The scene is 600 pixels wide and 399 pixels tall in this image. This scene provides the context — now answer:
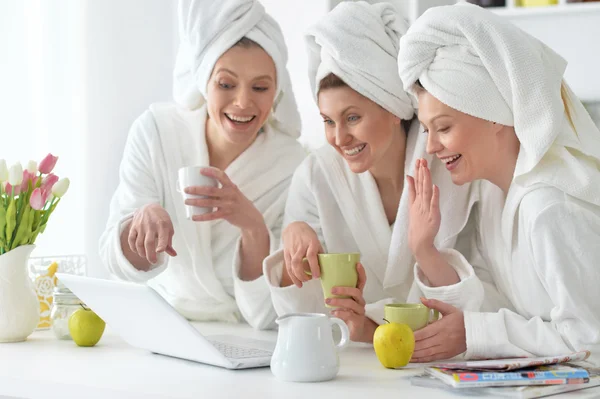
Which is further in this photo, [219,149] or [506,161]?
[219,149]

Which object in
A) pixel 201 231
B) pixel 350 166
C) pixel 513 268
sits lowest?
pixel 201 231

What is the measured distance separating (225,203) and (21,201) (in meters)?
0.48

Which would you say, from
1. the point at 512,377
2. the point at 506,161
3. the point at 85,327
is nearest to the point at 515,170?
the point at 506,161

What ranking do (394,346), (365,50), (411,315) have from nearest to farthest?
(394,346)
(411,315)
(365,50)

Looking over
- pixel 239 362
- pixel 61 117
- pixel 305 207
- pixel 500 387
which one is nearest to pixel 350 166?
pixel 305 207

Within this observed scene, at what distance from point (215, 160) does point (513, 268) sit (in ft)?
3.26

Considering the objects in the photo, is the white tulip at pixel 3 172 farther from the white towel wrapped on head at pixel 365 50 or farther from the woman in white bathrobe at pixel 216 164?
the white towel wrapped on head at pixel 365 50

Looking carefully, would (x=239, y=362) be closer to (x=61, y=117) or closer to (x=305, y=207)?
(x=305, y=207)

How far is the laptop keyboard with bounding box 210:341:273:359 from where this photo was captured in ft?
5.09

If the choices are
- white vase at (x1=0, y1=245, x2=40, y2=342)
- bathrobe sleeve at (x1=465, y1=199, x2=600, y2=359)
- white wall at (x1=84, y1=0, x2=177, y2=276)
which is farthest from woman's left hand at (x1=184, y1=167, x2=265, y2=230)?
white wall at (x1=84, y1=0, x2=177, y2=276)

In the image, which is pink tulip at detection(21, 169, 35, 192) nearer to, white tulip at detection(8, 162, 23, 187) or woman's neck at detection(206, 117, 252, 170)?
white tulip at detection(8, 162, 23, 187)

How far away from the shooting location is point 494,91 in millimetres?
1562

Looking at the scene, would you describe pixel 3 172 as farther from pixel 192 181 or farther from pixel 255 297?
pixel 255 297

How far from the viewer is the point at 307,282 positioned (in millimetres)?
1926
